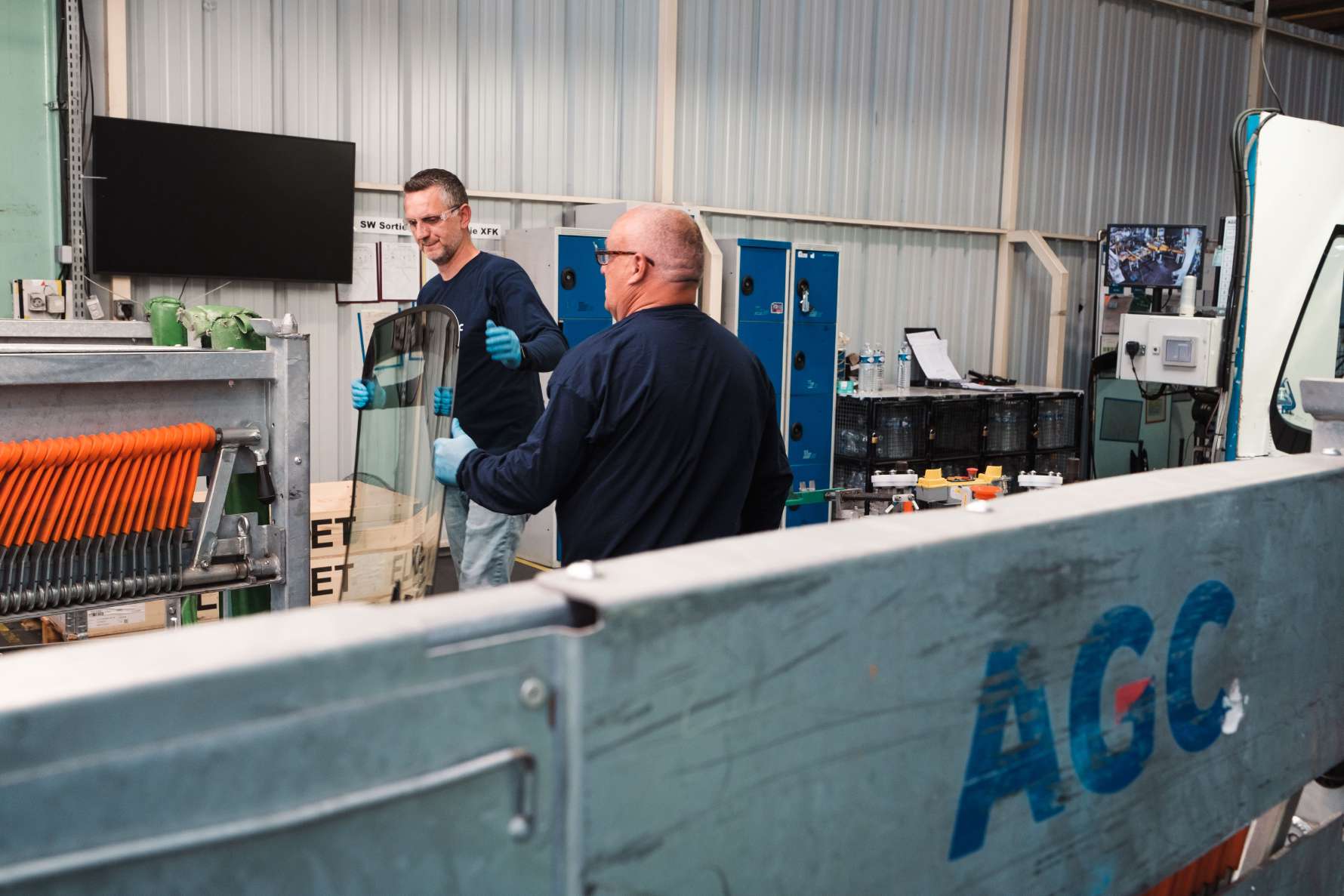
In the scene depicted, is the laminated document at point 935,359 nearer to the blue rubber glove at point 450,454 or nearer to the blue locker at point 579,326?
the blue locker at point 579,326

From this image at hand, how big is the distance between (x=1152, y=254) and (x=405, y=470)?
7062 mm

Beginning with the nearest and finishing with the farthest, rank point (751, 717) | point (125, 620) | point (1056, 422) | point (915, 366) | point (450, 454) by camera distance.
→ point (751, 717) < point (450, 454) < point (125, 620) < point (1056, 422) < point (915, 366)

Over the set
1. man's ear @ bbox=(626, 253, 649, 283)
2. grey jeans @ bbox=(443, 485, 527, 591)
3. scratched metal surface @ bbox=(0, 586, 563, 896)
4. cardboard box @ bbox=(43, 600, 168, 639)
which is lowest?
cardboard box @ bbox=(43, 600, 168, 639)

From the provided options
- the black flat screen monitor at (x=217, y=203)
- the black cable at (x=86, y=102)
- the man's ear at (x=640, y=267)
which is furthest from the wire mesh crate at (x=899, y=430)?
the man's ear at (x=640, y=267)

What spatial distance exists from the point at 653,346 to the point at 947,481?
2601 millimetres

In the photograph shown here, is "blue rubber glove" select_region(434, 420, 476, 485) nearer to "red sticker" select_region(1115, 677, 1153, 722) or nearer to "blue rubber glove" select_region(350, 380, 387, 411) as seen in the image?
"blue rubber glove" select_region(350, 380, 387, 411)

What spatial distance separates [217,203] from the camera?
5.35m

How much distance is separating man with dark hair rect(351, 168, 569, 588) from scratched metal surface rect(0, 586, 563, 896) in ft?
8.78

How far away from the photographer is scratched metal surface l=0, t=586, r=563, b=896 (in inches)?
22.0

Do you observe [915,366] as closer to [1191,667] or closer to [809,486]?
[809,486]

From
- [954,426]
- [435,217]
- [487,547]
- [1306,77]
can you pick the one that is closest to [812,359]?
[954,426]

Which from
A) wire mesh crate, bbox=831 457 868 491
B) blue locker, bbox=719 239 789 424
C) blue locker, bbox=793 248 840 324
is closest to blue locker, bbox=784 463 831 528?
wire mesh crate, bbox=831 457 868 491

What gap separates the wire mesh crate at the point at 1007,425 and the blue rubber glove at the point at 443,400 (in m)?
5.95

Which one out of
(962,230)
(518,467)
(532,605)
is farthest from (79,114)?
(962,230)
